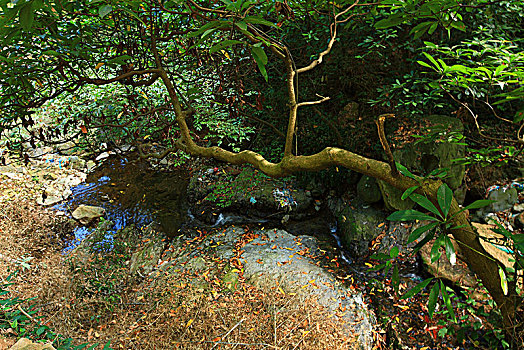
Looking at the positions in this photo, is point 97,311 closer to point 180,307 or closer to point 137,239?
point 180,307

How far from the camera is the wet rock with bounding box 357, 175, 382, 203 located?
13.1 feet

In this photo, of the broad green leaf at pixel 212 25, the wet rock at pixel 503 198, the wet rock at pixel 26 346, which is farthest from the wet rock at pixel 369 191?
the wet rock at pixel 26 346

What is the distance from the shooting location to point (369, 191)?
4.03 m

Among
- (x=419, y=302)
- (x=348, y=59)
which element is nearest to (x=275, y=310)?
(x=419, y=302)

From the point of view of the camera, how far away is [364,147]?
414cm

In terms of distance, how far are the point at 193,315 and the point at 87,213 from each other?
11.1 ft

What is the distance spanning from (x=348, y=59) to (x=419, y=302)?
3413mm

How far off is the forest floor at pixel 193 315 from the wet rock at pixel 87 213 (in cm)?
129

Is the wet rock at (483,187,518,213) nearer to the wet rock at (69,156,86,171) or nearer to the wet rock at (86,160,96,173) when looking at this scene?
the wet rock at (86,160,96,173)

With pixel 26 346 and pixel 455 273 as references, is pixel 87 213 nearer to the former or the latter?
pixel 26 346

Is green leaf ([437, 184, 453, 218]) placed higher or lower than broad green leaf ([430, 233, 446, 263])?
higher

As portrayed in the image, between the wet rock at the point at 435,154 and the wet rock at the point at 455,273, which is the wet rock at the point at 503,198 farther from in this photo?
the wet rock at the point at 455,273

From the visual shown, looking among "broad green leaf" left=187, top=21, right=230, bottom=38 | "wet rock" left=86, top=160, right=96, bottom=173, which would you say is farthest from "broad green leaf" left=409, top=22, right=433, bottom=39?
"wet rock" left=86, top=160, right=96, bottom=173

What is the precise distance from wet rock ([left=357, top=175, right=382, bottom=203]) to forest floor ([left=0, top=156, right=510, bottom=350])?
96 centimetres
